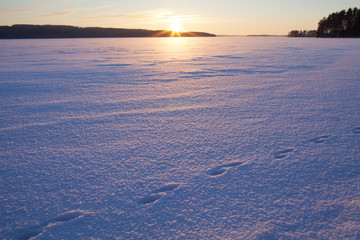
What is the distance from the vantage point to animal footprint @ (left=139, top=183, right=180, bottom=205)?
3.97 ft

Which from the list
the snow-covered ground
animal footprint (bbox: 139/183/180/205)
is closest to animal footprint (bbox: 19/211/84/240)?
the snow-covered ground

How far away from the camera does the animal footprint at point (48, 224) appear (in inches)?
40.1

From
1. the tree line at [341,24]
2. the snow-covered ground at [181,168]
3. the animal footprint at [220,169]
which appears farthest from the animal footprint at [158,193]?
the tree line at [341,24]

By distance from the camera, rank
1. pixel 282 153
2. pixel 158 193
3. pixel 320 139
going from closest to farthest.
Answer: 1. pixel 158 193
2. pixel 282 153
3. pixel 320 139

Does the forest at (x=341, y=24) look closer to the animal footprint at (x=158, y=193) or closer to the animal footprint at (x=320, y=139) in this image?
the animal footprint at (x=320, y=139)

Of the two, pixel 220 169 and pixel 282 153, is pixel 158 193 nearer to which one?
pixel 220 169

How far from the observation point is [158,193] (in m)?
1.26

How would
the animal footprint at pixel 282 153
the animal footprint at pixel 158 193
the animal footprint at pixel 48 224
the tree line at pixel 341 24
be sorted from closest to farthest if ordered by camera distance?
the animal footprint at pixel 48 224
the animal footprint at pixel 158 193
the animal footprint at pixel 282 153
the tree line at pixel 341 24

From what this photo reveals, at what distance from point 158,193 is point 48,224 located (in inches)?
A: 22.5


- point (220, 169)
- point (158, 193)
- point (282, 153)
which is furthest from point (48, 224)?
point (282, 153)

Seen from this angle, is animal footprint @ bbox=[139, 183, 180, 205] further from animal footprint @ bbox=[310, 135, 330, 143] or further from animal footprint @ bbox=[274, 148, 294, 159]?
animal footprint @ bbox=[310, 135, 330, 143]

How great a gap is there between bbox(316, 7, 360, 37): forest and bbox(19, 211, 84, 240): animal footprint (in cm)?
5923

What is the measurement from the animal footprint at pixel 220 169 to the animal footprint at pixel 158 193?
258mm

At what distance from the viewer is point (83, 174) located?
1.45 m
